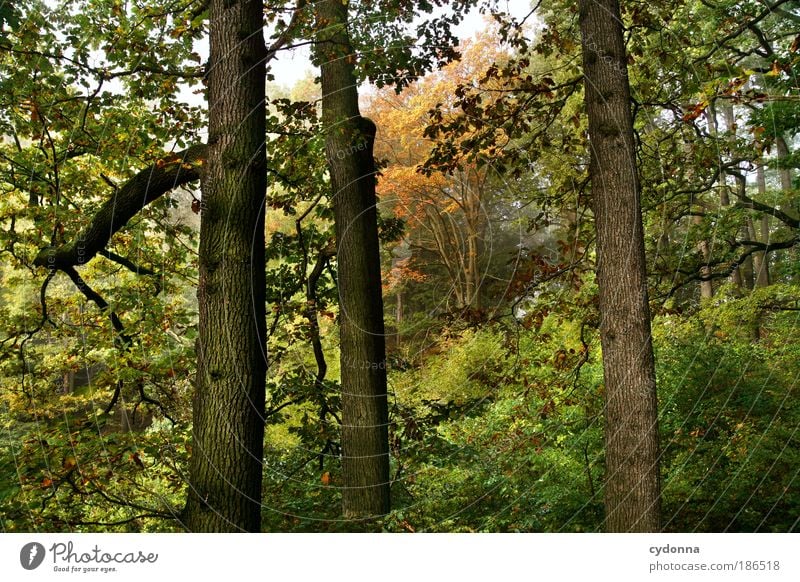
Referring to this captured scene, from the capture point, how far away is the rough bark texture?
13.8 feet

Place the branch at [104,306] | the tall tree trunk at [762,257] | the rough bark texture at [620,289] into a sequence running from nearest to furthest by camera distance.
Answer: the rough bark texture at [620,289] < the branch at [104,306] < the tall tree trunk at [762,257]

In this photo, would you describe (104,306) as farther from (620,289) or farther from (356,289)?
(620,289)

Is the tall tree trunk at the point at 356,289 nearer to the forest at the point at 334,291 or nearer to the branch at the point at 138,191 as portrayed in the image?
the forest at the point at 334,291

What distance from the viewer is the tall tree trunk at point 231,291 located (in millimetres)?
3484

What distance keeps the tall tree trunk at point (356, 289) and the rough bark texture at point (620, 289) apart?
1930mm

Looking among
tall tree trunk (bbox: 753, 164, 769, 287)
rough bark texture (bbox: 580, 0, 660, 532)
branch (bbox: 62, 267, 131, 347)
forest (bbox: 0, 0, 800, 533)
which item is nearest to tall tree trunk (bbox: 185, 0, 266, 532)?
forest (bbox: 0, 0, 800, 533)

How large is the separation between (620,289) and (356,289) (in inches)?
87.0

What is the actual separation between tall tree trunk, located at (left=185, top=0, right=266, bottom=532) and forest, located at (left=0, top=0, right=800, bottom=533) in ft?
0.04

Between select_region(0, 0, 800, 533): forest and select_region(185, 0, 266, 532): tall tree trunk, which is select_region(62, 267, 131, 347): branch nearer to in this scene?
select_region(0, 0, 800, 533): forest

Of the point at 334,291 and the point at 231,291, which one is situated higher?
the point at 334,291
